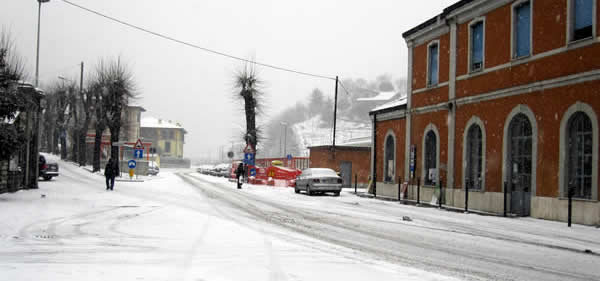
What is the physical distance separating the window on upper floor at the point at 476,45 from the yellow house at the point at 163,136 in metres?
105

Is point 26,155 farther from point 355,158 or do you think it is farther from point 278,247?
point 355,158

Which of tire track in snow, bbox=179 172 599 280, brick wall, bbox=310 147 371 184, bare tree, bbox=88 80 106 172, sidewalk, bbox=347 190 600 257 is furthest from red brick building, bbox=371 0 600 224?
A: bare tree, bbox=88 80 106 172

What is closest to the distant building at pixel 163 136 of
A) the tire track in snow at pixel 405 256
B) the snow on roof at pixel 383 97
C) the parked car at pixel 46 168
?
the snow on roof at pixel 383 97

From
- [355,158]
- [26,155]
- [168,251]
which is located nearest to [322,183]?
[26,155]

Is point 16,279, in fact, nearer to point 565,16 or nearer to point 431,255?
point 431,255

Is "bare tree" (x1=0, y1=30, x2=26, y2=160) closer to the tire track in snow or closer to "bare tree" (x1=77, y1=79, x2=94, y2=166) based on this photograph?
the tire track in snow

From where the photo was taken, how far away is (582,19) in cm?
1576

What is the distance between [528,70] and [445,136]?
601 cm

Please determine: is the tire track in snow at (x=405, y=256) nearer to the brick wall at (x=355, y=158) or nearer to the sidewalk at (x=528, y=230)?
the sidewalk at (x=528, y=230)

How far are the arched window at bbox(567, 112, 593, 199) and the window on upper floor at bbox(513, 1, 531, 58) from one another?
3377 millimetres

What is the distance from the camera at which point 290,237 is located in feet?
35.6

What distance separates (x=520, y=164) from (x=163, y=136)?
112353mm

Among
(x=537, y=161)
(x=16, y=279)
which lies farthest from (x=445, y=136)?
(x=16, y=279)

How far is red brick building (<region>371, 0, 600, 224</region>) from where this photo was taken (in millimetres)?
15586
